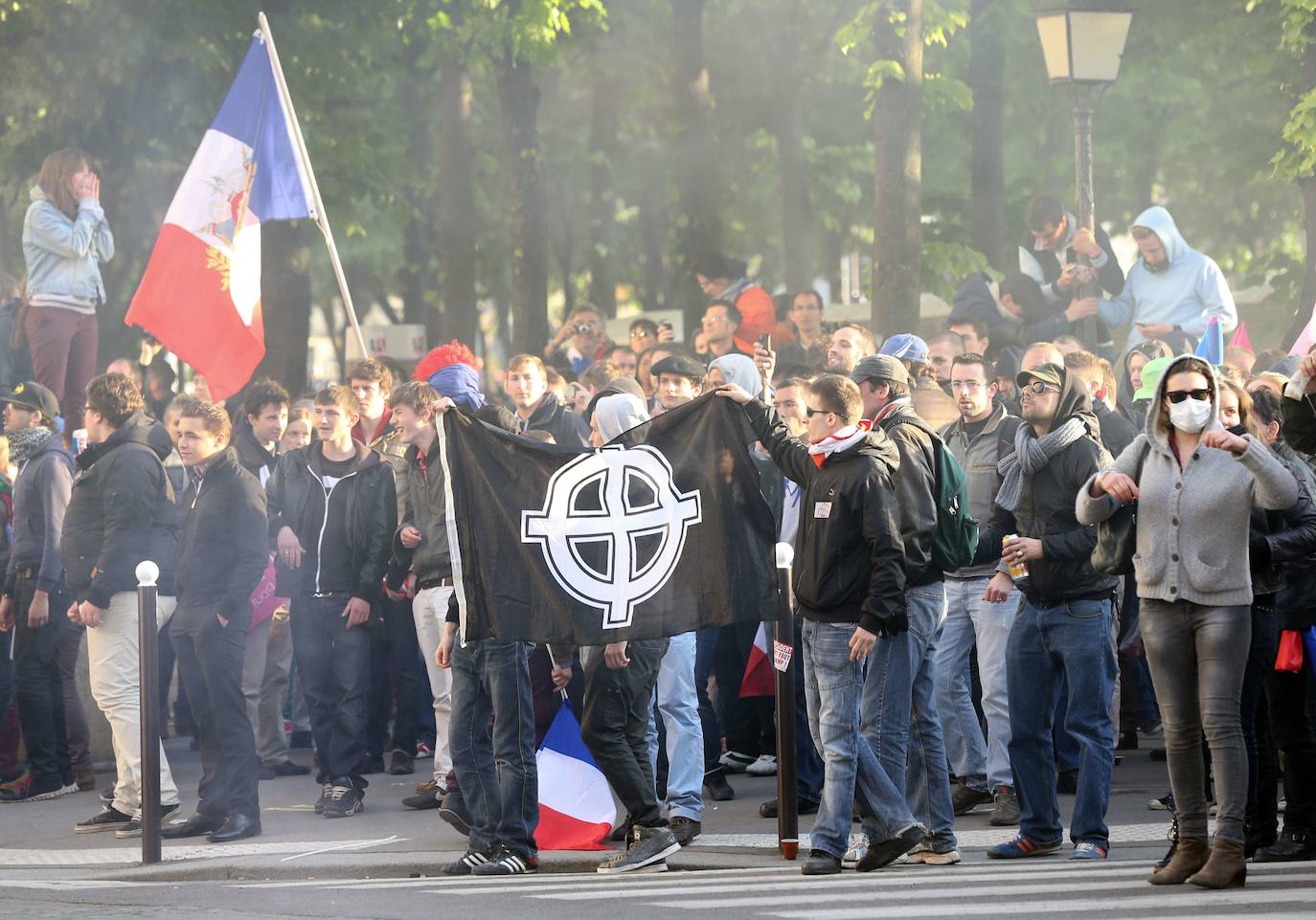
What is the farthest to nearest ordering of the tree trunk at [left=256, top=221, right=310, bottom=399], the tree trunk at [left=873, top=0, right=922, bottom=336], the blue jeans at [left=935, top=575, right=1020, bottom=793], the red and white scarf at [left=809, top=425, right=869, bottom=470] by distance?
the tree trunk at [left=256, top=221, right=310, bottom=399] → the tree trunk at [left=873, top=0, right=922, bottom=336] → the blue jeans at [left=935, top=575, right=1020, bottom=793] → the red and white scarf at [left=809, top=425, right=869, bottom=470]

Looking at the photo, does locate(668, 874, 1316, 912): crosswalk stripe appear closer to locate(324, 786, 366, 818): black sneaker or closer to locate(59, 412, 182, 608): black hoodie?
locate(324, 786, 366, 818): black sneaker

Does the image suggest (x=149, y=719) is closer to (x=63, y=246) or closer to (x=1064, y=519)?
(x=1064, y=519)

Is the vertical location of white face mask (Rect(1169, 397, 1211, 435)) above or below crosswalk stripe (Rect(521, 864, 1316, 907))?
above

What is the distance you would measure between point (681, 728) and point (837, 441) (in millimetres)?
2023

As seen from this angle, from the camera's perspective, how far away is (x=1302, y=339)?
1234 centimetres

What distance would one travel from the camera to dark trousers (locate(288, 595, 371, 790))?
11.0m

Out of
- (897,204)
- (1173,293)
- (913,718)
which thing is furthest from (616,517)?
(897,204)

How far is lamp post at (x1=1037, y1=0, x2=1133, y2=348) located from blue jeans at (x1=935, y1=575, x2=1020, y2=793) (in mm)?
5310

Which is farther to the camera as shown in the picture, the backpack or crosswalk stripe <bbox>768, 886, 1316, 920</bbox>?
the backpack

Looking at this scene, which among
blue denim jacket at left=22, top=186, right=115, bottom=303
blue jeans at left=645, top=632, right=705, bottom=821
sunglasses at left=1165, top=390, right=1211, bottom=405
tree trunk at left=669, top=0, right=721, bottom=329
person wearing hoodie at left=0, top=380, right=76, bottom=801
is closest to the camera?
sunglasses at left=1165, top=390, right=1211, bottom=405

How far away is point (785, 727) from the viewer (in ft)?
28.5

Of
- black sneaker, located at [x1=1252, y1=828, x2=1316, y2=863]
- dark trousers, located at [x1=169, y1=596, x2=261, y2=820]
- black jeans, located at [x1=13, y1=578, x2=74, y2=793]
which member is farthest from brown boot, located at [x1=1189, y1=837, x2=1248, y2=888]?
black jeans, located at [x1=13, y1=578, x2=74, y2=793]

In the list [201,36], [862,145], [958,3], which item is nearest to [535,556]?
[201,36]

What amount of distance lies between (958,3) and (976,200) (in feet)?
8.28
